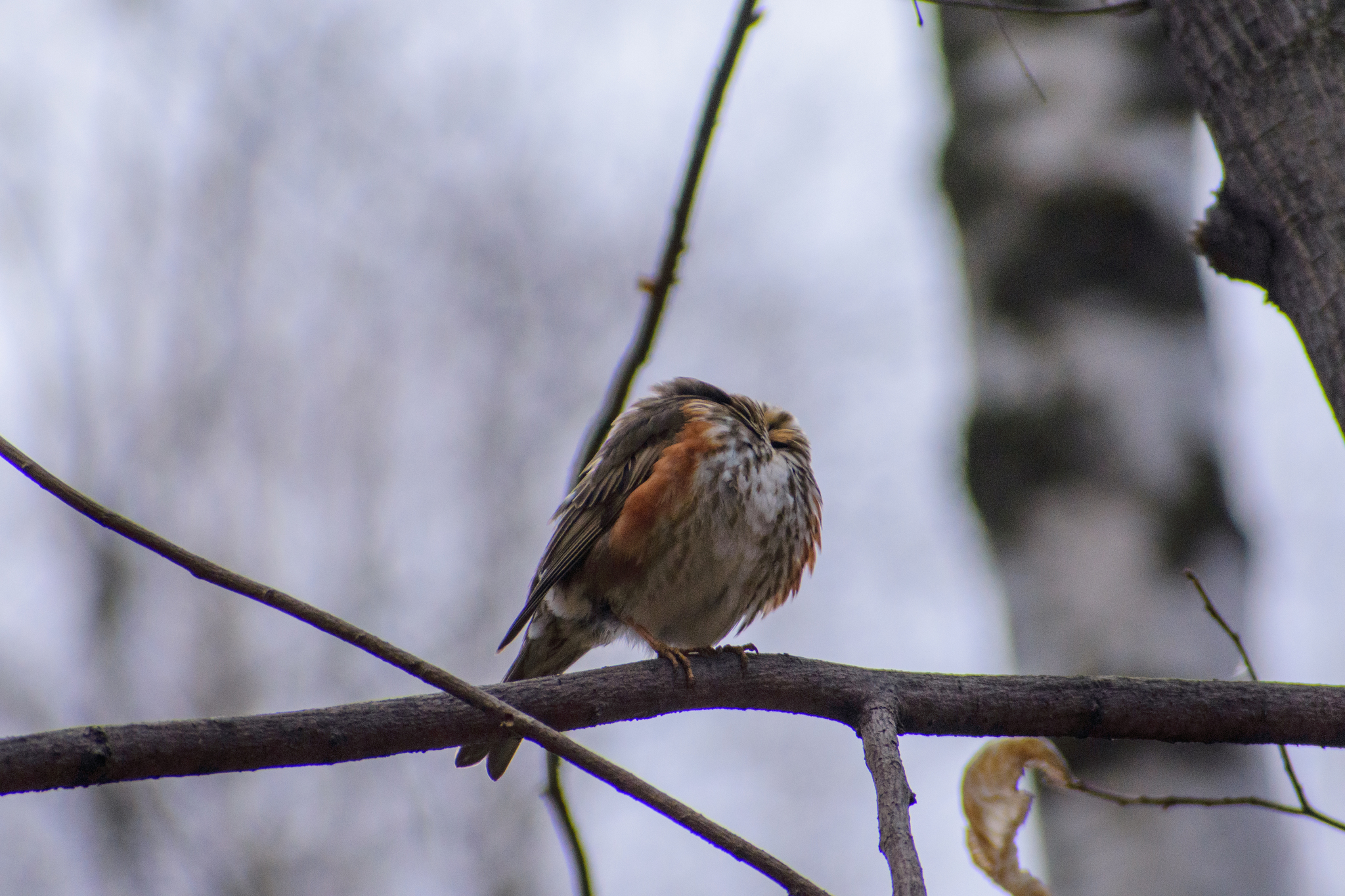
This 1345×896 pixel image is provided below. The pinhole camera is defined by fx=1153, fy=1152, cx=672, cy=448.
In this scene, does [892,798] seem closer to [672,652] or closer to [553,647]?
[672,652]

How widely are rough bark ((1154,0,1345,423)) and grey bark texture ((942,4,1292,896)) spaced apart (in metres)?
1.26

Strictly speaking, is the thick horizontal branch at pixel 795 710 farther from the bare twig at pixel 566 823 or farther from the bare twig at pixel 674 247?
the bare twig at pixel 674 247

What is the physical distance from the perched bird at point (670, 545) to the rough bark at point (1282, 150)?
168cm

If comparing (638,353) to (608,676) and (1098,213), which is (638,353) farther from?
(1098,213)

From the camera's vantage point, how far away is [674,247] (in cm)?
254

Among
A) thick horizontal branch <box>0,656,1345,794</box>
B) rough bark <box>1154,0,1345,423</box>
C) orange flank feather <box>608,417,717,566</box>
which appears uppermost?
orange flank feather <box>608,417,717,566</box>

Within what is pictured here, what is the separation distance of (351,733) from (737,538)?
78.9 inches

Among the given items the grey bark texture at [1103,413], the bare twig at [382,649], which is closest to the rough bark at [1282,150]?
the grey bark texture at [1103,413]

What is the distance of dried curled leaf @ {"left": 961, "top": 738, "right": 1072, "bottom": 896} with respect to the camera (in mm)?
2273

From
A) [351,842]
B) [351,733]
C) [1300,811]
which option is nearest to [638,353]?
[351,733]

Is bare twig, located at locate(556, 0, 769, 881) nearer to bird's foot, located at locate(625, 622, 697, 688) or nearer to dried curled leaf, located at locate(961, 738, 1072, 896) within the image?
bird's foot, located at locate(625, 622, 697, 688)

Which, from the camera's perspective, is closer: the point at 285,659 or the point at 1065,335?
the point at 1065,335

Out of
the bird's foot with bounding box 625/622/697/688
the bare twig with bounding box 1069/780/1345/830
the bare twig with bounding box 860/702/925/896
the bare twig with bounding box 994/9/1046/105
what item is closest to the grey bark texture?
the bare twig with bounding box 994/9/1046/105

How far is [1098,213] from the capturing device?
3.95m
